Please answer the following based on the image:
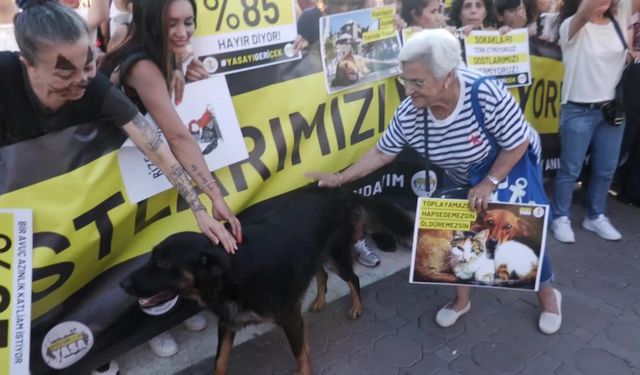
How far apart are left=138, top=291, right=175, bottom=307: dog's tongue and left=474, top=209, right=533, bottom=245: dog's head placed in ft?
5.02

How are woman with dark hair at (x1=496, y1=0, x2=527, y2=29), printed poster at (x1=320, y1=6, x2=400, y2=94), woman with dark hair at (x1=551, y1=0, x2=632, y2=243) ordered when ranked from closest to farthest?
1. printed poster at (x1=320, y1=6, x2=400, y2=94)
2. woman with dark hair at (x1=551, y1=0, x2=632, y2=243)
3. woman with dark hair at (x1=496, y1=0, x2=527, y2=29)

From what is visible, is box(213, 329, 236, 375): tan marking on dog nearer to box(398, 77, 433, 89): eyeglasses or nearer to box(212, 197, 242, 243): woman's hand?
box(212, 197, 242, 243): woman's hand

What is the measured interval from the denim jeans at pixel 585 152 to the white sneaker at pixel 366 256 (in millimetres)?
1616

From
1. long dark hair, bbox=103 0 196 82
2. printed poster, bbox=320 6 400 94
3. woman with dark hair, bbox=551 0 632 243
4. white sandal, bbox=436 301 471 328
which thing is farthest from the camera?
woman with dark hair, bbox=551 0 632 243

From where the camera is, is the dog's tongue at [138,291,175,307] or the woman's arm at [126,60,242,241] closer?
the dog's tongue at [138,291,175,307]

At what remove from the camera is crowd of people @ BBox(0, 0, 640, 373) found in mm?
2010

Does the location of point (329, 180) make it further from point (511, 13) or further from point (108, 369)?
point (511, 13)

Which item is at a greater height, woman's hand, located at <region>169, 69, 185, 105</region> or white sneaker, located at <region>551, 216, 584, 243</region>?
woman's hand, located at <region>169, 69, 185, 105</region>

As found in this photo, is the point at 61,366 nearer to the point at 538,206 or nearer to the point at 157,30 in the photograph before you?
the point at 157,30

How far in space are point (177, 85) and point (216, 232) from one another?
0.80 m

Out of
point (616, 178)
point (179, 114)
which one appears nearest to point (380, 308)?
point (179, 114)

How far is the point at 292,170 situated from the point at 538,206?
142cm

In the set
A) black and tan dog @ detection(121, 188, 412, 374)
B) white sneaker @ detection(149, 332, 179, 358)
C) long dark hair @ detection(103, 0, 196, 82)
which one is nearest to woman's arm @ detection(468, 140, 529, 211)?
black and tan dog @ detection(121, 188, 412, 374)

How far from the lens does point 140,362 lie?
2.94 meters
